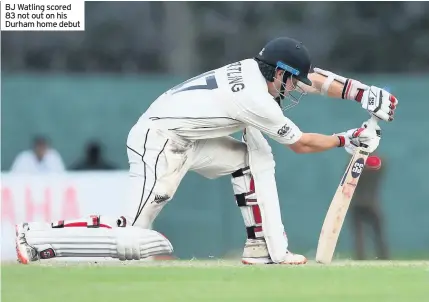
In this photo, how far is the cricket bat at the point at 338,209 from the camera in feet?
29.0

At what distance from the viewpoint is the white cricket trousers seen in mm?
8547

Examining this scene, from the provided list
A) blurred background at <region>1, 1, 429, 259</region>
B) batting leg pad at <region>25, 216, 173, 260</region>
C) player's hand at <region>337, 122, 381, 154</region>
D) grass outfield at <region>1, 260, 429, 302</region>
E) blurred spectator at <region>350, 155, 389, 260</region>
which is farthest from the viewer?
blurred background at <region>1, 1, 429, 259</region>

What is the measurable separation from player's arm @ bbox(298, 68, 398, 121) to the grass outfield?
109 centimetres

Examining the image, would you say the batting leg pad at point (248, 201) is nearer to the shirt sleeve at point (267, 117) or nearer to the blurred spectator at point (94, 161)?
the shirt sleeve at point (267, 117)

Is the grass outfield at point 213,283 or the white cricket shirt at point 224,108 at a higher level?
the white cricket shirt at point 224,108

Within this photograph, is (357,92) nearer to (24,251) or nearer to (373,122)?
(373,122)

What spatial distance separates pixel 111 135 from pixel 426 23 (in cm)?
432

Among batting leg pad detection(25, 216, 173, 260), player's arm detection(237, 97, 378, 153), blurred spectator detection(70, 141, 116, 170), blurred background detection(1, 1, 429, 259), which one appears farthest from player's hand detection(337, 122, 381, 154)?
blurred spectator detection(70, 141, 116, 170)

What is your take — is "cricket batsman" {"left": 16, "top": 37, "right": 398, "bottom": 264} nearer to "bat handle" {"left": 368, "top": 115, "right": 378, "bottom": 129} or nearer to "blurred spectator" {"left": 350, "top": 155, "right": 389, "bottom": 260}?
"bat handle" {"left": 368, "top": 115, "right": 378, "bottom": 129}

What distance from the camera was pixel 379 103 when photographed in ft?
28.9

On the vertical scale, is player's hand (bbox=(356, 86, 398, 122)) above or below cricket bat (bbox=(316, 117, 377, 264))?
above

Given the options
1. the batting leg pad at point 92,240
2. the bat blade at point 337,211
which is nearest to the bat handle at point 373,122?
the bat blade at point 337,211

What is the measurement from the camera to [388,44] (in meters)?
15.7

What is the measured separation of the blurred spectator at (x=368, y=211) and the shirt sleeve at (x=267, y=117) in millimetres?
5767
